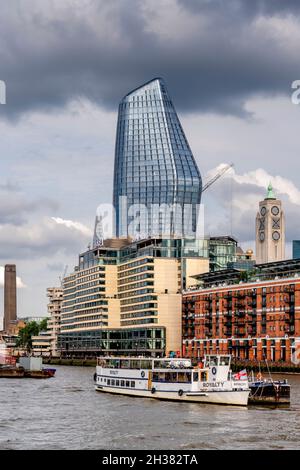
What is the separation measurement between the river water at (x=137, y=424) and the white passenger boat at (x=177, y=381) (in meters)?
1.66

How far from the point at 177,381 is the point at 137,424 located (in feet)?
81.2

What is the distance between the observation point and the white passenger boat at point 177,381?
102 m

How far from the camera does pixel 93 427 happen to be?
268ft

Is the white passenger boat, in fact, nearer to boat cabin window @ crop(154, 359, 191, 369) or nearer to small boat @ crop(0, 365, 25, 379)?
boat cabin window @ crop(154, 359, 191, 369)

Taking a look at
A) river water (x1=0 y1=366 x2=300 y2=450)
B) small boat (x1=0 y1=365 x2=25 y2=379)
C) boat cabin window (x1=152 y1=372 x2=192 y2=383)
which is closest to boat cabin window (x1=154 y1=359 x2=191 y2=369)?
boat cabin window (x1=152 y1=372 x2=192 y2=383)

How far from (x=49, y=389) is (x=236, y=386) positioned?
4194 cm

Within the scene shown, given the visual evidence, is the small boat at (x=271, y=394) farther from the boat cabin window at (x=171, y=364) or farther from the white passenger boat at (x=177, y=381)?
the boat cabin window at (x=171, y=364)

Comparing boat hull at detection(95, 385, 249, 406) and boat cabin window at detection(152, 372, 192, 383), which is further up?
boat cabin window at detection(152, 372, 192, 383)

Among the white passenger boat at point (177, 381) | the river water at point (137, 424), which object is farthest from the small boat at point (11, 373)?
the river water at point (137, 424)

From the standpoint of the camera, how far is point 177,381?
108 m

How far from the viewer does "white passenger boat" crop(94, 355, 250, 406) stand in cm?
10194

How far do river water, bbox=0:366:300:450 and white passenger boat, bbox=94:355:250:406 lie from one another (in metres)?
1.66
